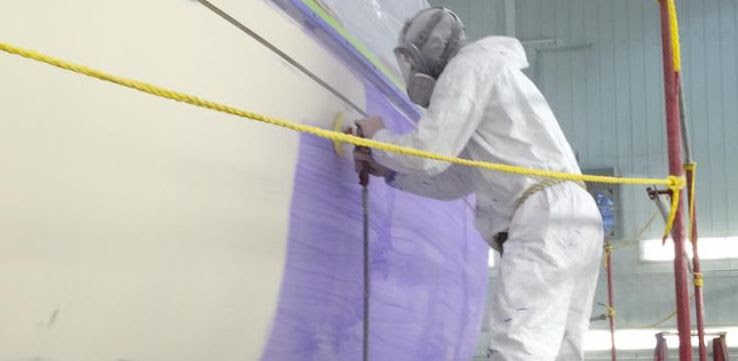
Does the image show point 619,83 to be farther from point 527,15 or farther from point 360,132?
point 360,132

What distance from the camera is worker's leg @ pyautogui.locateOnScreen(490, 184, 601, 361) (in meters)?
1.46

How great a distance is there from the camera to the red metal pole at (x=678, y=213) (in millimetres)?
1771

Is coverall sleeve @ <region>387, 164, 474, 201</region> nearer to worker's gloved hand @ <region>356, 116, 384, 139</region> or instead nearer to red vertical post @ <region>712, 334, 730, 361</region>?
worker's gloved hand @ <region>356, 116, 384, 139</region>

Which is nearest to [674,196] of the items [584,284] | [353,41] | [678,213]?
[678,213]

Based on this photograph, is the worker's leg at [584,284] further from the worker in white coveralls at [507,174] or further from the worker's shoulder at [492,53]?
the worker's shoulder at [492,53]

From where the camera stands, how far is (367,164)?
1.70 metres

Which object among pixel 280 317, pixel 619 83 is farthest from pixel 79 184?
pixel 619 83

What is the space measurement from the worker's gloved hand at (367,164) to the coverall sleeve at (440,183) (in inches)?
1.3

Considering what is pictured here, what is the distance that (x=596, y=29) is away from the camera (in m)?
6.98

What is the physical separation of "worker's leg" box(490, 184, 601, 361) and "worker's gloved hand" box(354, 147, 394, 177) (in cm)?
28

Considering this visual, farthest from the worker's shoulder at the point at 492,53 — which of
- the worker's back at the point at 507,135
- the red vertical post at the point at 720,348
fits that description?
the red vertical post at the point at 720,348

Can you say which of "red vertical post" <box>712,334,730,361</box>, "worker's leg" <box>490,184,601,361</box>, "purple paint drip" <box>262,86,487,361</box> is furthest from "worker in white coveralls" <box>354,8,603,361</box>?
"red vertical post" <box>712,334,730,361</box>

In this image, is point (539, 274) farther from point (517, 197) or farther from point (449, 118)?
point (449, 118)

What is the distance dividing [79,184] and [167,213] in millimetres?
163
